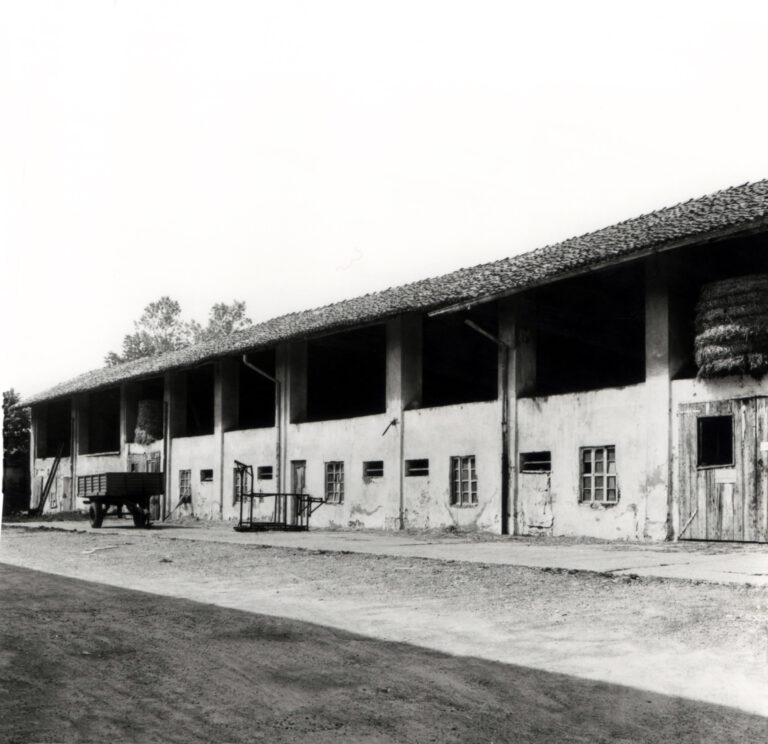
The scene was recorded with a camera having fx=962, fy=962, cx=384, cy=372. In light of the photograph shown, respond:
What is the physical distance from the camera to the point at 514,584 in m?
10.5

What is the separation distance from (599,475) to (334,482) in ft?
28.2

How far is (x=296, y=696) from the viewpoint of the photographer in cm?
527

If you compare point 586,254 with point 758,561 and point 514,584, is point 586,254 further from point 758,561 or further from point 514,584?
point 514,584

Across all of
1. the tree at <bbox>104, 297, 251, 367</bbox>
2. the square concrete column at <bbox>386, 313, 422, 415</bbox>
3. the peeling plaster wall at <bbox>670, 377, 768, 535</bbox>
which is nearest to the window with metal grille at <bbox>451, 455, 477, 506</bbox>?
the square concrete column at <bbox>386, 313, 422, 415</bbox>

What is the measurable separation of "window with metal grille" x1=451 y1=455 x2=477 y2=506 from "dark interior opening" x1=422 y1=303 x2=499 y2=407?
2694 millimetres

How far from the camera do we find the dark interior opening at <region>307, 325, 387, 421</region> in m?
26.1

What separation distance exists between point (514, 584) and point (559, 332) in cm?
966

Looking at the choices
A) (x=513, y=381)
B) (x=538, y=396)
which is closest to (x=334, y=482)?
(x=513, y=381)

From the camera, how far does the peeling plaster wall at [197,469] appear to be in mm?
28906

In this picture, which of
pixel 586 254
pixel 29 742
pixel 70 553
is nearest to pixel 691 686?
pixel 29 742

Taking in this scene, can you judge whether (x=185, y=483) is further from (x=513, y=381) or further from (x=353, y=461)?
(x=513, y=381)

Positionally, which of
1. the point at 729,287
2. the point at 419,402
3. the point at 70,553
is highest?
the point at 729,287

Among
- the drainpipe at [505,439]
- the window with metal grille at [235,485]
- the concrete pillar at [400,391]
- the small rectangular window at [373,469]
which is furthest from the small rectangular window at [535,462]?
the window with metal grille at [235,485]

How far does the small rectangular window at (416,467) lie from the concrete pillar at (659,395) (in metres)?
6.32
